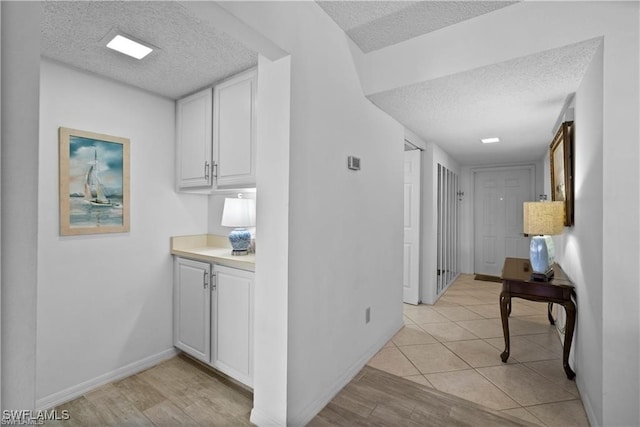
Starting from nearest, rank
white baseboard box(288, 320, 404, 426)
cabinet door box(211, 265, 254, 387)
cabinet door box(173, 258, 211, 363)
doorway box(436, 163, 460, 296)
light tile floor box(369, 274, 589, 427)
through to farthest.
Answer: white baseboard box(288, 320, 404, 426) → light tile floor box(369, 274, 589, 427) → cabinet door box(211, 265, 254, 387) → cabinet door box(173, 258, 211, 363) → doorway box(436, 163, 460, 296)

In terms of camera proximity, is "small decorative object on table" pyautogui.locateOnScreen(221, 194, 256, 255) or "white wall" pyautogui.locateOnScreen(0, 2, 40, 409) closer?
"white wall" pyautogui.locateOnScreen(0, 2, 40, 409)

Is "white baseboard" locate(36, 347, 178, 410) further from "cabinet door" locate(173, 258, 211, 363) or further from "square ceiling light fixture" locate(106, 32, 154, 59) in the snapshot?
"square ceiling light fixture" locate(106, 32, 154, 59)

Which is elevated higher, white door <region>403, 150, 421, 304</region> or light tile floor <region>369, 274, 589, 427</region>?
white door <region>403, 150, 421, 304</region>

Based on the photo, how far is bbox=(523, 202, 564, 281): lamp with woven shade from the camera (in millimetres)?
2281

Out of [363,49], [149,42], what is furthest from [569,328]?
[149,42]

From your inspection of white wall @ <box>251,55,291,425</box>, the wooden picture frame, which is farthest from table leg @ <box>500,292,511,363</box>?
white wall @ <box>251,55,291,425</box>

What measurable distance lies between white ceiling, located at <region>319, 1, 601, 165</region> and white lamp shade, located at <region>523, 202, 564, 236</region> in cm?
85

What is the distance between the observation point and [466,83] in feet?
7.16

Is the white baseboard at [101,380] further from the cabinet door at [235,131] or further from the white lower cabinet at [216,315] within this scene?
the cabinet door at [235,131]

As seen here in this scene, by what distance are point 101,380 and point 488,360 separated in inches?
120

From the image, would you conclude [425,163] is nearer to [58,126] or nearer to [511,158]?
[511,158]

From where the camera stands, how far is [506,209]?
5.79 m

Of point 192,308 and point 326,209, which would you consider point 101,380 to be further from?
point 326,209

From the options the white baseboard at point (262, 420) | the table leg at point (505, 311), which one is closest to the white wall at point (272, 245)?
the white baseboard at point (262, 420)
